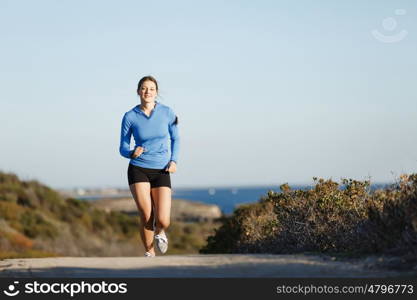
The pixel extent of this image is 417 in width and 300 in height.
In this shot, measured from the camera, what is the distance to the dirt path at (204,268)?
772cm

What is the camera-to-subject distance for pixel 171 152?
32.3 feet

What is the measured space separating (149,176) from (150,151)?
1.20 ft

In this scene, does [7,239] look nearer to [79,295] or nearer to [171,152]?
[171,152]

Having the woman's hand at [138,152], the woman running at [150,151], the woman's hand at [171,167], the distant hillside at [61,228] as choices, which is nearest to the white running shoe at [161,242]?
the woman running at [150,151]

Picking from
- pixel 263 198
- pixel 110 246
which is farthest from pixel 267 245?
pixel 110 246

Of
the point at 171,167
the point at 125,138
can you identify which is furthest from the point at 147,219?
the point at 125,138

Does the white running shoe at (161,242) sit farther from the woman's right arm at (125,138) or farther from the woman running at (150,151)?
the woman's right arm at (125,138)

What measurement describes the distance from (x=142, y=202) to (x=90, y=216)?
2654 cm

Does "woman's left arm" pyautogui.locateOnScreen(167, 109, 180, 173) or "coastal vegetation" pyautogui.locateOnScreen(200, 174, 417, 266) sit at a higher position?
"woman's left arm" pyautogui.locateOnScreen(167, 109, 180, 173)

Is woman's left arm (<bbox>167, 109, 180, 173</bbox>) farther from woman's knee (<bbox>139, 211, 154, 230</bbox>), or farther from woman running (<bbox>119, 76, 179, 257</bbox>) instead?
woman's knee (<bbox>139, 211, 154, 230</bbox>)

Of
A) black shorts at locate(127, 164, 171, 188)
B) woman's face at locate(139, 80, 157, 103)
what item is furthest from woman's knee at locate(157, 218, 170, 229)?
woman's face at locate(139, 80, 157, 103)

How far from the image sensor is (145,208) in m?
9.72

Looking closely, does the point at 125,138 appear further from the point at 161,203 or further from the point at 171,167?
the point at 161,203

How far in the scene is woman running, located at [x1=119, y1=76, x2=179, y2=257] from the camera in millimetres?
9578
